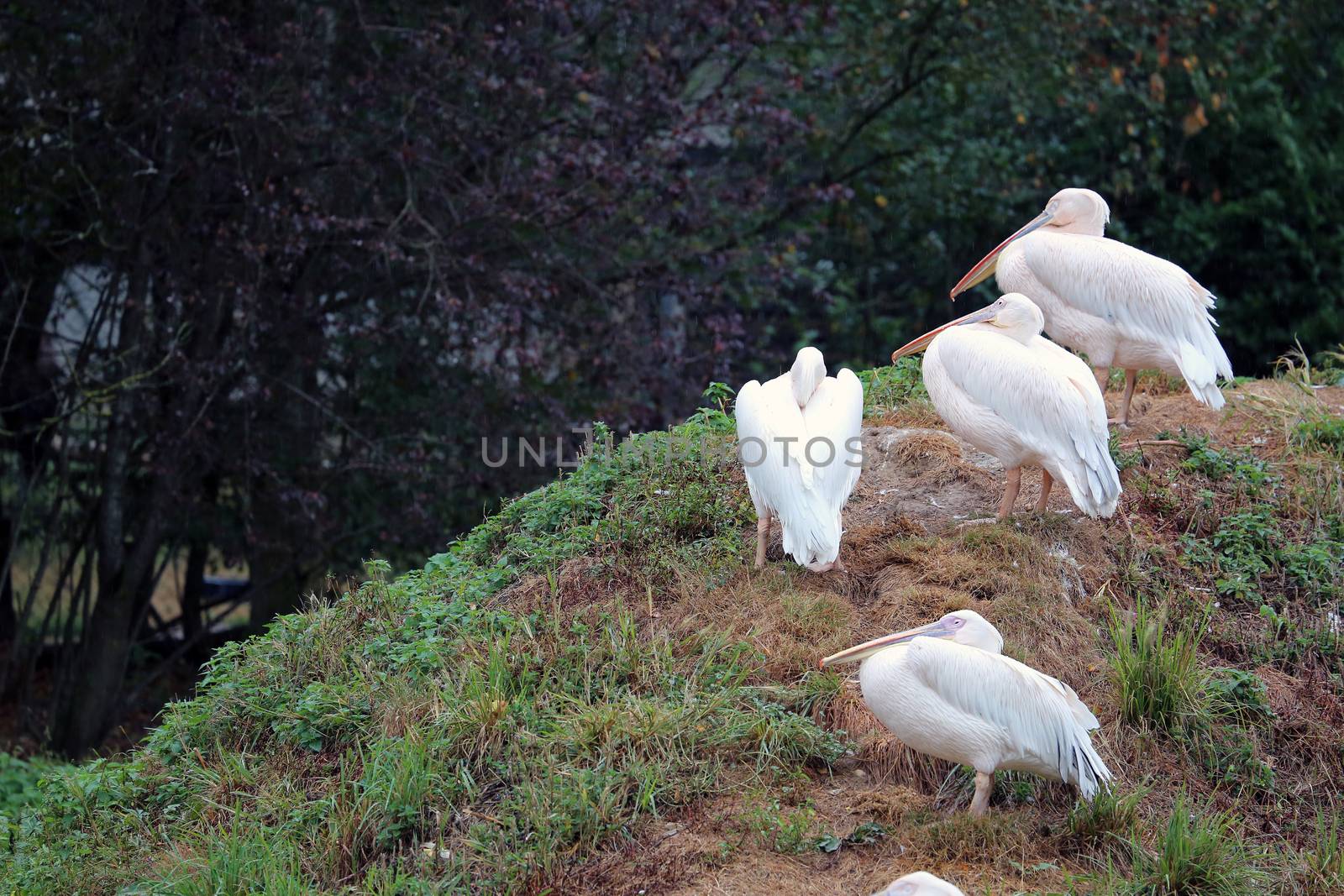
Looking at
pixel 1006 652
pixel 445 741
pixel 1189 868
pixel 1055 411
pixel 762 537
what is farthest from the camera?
pixel 762 537

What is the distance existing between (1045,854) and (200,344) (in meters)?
6.23

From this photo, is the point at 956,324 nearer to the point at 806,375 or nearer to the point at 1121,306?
the point at 806,375

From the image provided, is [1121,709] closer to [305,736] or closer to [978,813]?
[978,813]

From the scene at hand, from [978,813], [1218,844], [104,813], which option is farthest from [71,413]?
[1218,844]

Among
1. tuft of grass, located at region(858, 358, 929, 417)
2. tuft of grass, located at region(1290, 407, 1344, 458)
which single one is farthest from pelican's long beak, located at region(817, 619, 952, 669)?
tuft of grass, located at region(1290, 407, 1344, 458)

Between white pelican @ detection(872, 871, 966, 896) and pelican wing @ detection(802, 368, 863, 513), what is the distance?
6.41 ft

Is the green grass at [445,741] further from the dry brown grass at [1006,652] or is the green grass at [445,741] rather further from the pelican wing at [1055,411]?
the pelican wing at [1055,411]

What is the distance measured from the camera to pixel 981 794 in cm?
423

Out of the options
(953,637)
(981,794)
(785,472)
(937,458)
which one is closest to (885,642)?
(953,637)

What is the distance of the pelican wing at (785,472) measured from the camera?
5180 mm

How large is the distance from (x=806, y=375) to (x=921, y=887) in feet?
8.29

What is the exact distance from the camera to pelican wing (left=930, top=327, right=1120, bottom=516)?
5180 millimetres

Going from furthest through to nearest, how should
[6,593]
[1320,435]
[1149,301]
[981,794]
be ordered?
[6,593] < [1320,435] < [1149,301] < [981,794]

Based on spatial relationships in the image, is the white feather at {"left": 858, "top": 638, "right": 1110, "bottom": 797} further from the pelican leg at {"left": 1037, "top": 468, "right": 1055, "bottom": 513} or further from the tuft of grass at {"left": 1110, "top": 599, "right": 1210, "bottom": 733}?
the pelican leg at {"left": 1037, "top": 468, "right": 1055, "bottom": 513}
